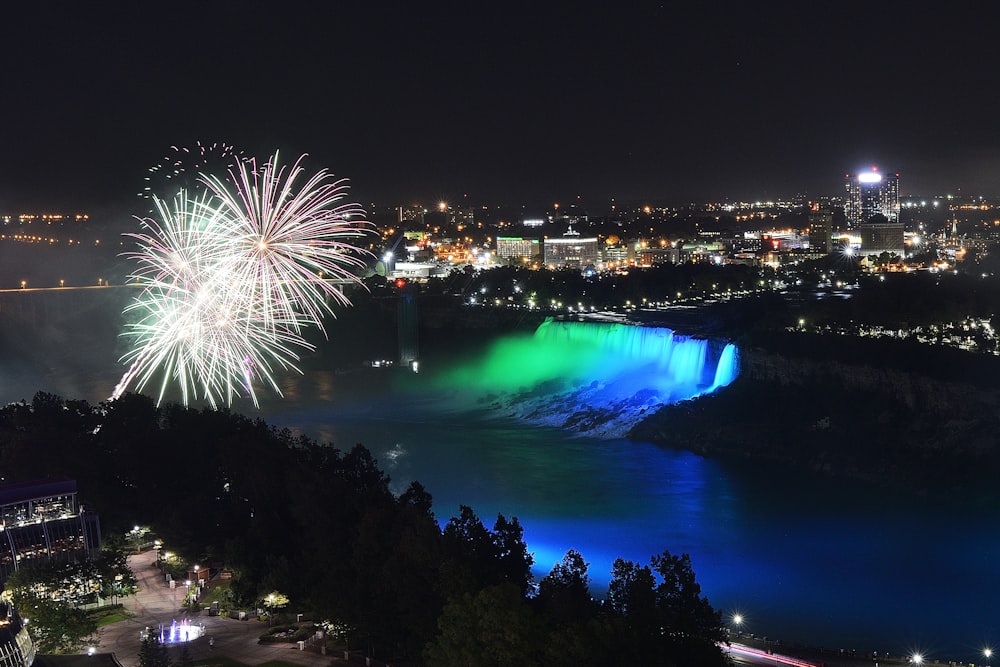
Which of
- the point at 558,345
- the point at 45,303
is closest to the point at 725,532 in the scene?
the point at 558,345

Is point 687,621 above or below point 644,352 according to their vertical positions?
below

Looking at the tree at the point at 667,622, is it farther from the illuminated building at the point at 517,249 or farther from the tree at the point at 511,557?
the illuminated building at the point at 517,249

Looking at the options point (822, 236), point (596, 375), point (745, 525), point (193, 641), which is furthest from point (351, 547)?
point (822, 236)

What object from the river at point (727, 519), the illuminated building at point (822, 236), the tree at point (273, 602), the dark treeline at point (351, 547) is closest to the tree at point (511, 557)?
the dark treeline at point (351, 547)

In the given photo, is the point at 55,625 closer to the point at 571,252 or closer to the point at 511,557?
the point at 511,557

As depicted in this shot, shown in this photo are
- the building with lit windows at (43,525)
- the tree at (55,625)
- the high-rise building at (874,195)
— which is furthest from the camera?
the high-rise building at (874,195)

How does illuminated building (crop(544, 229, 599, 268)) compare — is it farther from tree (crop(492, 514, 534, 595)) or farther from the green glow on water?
tree (crop(492, 514, 534, 595))
